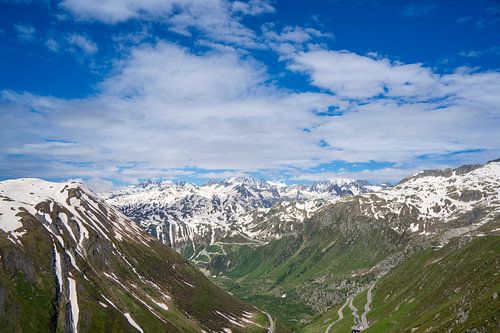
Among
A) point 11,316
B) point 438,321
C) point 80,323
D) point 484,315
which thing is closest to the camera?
point 484,315

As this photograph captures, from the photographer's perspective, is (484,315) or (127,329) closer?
(484,315)

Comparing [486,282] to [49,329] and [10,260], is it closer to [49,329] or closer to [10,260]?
[49,329]

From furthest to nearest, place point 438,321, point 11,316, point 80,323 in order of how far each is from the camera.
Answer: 1. point 80,323
2. point 11,316
3. point 438,321

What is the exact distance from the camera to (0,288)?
17638 cm

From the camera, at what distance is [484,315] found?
12850 centimetres

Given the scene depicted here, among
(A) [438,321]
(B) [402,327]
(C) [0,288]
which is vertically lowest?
(B) [402,327]

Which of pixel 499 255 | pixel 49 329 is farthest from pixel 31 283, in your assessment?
pixel 499 255

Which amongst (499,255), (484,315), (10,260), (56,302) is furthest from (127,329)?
(499,255)

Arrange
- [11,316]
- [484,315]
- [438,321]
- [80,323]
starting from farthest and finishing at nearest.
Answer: [80,323] → [11,316] → [438,321] → [484,315]

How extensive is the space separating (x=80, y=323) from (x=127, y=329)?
2160 centimetres

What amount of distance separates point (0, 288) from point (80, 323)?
3718 centimetres

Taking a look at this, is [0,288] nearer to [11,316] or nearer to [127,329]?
[11,316]

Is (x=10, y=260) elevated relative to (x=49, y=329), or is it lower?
elevated

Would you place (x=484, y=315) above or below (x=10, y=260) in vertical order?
below
